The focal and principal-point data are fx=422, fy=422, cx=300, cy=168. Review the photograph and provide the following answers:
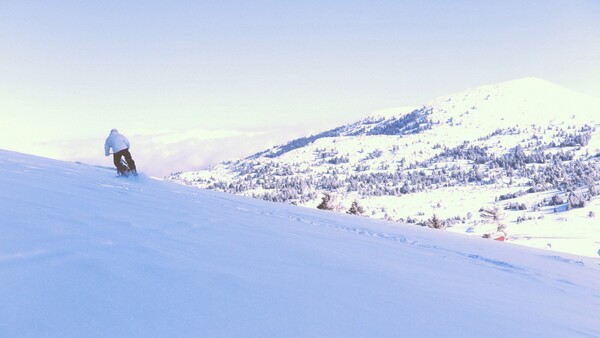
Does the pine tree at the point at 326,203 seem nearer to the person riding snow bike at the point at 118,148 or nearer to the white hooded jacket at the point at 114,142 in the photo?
the person riding snow bike at the point at 118,148

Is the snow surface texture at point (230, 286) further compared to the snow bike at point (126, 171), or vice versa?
the snow bike at point (126, 171)

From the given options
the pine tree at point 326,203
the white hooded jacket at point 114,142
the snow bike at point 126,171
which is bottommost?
the pine tree at point 326,203

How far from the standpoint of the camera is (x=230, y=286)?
12.2 feet

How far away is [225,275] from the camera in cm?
405

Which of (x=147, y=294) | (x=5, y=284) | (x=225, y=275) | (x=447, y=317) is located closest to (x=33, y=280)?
(x=5, y=284)

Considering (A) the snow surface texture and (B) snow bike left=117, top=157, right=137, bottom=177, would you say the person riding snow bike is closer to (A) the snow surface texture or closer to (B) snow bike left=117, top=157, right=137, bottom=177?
(B) snow bike left=117, top=157, right=137, bottom=177

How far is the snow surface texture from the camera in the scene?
2729 millimetres

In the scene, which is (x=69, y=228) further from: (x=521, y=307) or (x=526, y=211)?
(x=526, y=211)

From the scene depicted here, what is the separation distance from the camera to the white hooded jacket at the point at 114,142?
57.1ft

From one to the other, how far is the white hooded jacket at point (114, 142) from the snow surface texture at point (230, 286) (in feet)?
32.4

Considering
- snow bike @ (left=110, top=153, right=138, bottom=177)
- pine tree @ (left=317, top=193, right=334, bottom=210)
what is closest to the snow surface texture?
snow bike @ (left=110, top=153, right=138, bottom=177)

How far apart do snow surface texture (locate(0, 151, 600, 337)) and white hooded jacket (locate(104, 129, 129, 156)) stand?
32.4ft

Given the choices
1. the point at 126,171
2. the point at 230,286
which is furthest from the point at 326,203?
the point at 230,286

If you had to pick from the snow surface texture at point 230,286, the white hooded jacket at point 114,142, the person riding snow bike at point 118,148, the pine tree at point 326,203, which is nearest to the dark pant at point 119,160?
the person riding snow bike at point 118,148
